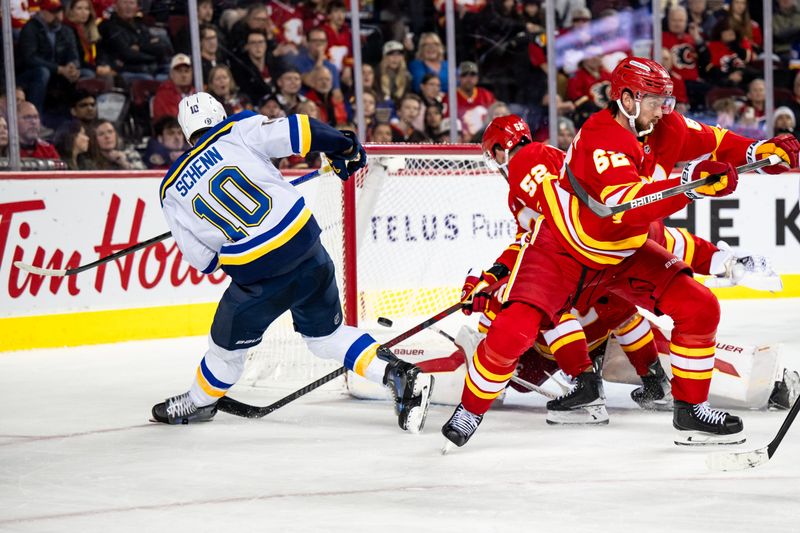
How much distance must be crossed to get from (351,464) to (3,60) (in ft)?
11.2

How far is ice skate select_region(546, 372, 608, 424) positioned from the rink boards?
211cm

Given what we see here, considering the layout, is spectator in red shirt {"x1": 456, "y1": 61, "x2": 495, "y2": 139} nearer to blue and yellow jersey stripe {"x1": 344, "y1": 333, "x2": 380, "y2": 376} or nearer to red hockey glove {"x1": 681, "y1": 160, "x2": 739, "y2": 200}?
blue and yellow jersey stripe {"x1": 344, "y1": 333, "x2": 380, "y2": 376}

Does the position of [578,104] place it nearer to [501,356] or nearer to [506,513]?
[501,356]

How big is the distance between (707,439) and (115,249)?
3418mm

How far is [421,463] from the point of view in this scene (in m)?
3.20

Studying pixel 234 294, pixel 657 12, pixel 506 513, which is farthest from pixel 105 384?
pixel 657 12

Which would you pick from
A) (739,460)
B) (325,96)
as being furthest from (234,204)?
(325,96)

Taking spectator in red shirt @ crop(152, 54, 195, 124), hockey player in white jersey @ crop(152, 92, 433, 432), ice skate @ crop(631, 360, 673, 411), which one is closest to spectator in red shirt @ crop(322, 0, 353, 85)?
spectator in red shirt @ crop(152, 54, 195, 124)

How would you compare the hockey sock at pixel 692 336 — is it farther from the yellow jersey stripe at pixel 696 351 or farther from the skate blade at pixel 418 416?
the skate blade at pixel 418 416

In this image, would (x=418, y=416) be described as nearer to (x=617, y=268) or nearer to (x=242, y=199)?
(x=617, y=268)

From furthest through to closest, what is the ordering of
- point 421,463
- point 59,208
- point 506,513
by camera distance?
1. point 59,208
2. point 421,463
3. point 506,513

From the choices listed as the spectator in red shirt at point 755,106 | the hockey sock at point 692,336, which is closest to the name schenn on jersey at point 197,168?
the hockey sock at point 692,336

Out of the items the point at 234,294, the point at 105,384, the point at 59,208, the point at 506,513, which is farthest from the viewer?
the point at 59,208

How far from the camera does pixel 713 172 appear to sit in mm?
3031
